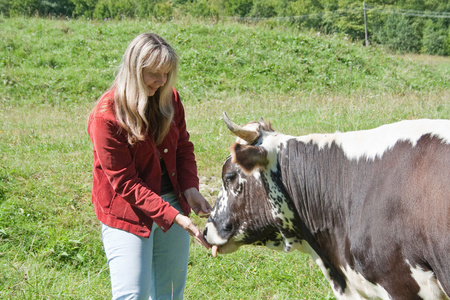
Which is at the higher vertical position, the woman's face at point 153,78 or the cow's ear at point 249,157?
the woman's face at point 153,78

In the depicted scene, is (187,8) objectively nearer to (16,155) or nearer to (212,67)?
(212,67)

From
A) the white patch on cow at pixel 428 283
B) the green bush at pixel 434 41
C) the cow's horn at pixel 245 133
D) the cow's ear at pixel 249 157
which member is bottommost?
the green bush at pixel 434 41

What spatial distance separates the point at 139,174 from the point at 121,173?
225 mm

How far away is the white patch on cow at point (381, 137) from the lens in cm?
265

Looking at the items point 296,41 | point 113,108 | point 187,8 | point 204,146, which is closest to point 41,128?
point 204,146

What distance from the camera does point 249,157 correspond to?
3.09m

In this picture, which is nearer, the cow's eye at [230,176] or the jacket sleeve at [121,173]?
the jacket sleeve at [121,173]

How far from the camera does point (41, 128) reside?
9.16 m

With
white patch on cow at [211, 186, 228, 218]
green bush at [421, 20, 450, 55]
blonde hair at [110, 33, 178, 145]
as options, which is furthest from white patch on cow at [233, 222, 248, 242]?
green bush at [421, 20, 450, 55]

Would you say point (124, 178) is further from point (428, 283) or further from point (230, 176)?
point (428, 283)

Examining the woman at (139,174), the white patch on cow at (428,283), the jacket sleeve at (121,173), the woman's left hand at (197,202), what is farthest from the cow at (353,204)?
the jacket sleeve at (121,173)

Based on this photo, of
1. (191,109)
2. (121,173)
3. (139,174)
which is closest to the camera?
(121,173)

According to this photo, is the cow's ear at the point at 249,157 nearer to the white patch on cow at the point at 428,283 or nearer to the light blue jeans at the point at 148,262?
the light blue jeans at the point at 148,262

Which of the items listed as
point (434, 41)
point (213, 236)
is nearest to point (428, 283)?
point (213, 236)
